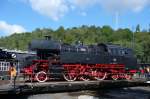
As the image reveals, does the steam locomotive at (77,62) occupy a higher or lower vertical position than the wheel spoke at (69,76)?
higher

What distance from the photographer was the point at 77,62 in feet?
80.4

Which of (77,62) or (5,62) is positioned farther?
(5,62)

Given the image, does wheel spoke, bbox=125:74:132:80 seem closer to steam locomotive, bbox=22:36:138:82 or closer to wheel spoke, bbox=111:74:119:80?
steam locomotive, bbox=22:36:138:82

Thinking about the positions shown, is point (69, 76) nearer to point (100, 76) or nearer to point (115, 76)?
point (100, 76)

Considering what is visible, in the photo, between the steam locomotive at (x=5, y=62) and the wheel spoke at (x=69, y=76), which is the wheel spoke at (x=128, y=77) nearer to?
the wheel spoke at (x=69, y=76)

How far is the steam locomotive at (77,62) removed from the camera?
22636mm

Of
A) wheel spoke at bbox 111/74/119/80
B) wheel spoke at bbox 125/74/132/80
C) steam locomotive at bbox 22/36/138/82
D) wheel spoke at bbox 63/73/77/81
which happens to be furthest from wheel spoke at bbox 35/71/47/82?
wheel spoke at bbox 125/74/132/80

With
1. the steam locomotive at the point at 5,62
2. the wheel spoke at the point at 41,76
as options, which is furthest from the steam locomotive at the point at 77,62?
the steam locomotive at the point at 5,62

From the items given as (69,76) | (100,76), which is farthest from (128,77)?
(69,76)

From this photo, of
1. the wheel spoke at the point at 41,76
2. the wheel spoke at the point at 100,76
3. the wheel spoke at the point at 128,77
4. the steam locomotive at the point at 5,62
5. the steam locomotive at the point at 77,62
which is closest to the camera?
the wheel spoke at the point at 41,76

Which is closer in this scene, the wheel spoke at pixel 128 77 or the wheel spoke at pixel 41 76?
the wheel spoke at pixel 41 76

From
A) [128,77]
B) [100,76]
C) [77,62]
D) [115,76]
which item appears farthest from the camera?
[128,77]

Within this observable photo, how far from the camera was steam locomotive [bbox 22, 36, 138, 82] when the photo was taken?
22.6 metres

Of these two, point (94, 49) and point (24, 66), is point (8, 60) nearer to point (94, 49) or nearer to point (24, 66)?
point (24, 66)
